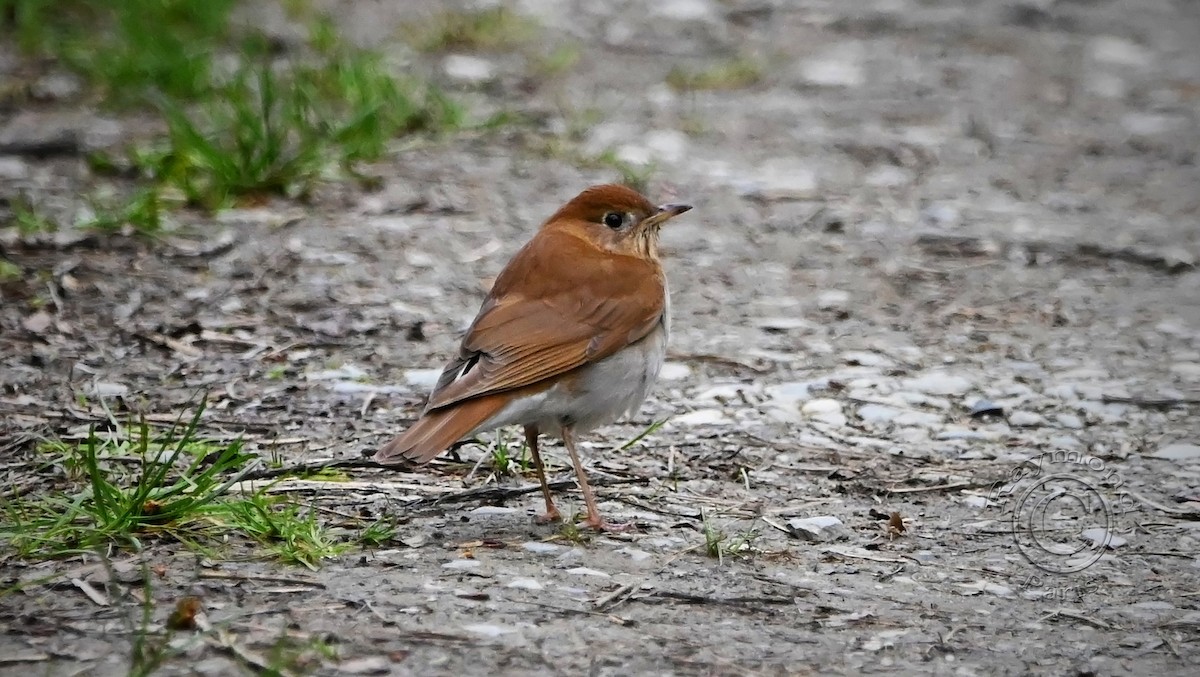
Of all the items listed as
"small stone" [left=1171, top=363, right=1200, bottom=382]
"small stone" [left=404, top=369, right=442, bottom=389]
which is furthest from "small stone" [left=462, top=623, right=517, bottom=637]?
"small stone" [left=1171, top=363, right=1200, bottom=382]

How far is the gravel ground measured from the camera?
4.26 meters

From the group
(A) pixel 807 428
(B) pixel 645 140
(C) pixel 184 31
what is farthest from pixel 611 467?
(C) pixel 184 31

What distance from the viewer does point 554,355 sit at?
5.19 meters

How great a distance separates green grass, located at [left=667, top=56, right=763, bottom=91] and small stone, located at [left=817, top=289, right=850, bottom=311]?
357cm

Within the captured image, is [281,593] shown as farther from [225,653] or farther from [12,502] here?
[12,502]

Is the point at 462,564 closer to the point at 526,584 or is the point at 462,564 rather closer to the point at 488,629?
the point at 526,584

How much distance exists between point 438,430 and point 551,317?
73 centimetres

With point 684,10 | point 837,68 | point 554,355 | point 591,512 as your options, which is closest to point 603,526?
point 591,512

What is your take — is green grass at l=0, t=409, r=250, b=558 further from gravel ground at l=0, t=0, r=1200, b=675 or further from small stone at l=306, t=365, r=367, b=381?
small stone at l=306, t=365, r=367, b=381

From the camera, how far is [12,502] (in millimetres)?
4770

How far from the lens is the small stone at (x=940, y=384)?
6613mm

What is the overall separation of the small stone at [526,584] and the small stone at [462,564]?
159mm

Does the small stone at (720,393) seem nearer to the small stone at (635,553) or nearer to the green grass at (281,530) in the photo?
the small stone at (635,553)

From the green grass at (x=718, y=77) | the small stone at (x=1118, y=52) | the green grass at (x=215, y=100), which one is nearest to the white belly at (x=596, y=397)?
the green grass at (x=215, y=100)
